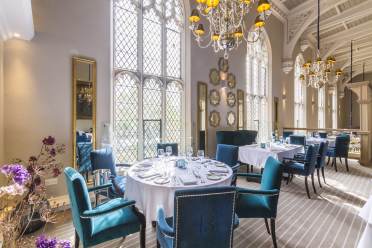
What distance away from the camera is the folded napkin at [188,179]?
194cm

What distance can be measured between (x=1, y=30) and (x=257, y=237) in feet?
12.6

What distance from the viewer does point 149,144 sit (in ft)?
14.6

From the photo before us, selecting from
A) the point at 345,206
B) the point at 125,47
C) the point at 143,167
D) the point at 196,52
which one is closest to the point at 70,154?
the point at 143,167

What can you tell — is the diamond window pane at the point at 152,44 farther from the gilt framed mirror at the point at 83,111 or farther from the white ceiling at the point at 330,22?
the white ceiling at the point at 330,22

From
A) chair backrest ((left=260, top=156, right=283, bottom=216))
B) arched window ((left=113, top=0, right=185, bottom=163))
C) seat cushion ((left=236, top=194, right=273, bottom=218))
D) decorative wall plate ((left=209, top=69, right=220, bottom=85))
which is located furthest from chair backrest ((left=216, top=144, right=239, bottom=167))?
decorative wall plate ((left=209, top=69, right=220, bottom=85))

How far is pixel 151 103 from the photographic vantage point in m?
4.52

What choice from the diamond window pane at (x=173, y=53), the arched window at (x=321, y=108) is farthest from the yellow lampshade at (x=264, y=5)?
the arched window at (x=321, y=108)

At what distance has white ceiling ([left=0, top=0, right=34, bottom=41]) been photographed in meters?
1.96

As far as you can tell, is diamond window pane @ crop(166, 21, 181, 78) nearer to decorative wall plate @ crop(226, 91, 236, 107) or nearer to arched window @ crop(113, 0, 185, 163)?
arched window @ crop(113, 0, 185, 163)

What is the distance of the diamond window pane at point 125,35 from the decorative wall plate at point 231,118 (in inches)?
123

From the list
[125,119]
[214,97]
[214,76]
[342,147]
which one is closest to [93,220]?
[125,119]

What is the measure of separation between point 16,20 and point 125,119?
7.21 feet

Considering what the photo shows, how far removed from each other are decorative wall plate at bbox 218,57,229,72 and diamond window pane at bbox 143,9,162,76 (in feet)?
6.36

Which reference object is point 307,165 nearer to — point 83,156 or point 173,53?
point 173,53
